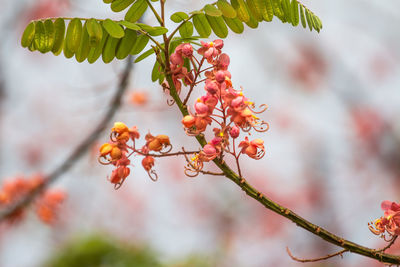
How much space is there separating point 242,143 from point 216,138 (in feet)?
0.26

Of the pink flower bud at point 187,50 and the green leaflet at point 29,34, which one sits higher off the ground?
the pink flower bud at point 187,50

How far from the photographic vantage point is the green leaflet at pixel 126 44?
2.60 feet

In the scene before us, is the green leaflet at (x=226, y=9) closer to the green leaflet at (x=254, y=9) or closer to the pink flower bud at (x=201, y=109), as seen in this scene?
the green leaflet at (x=254, y=9)

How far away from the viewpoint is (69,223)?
4602 mm

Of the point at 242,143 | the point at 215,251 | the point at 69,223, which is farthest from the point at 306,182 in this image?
the point at 242,143

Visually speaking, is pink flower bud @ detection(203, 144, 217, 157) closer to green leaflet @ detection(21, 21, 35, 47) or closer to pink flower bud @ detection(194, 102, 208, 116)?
pink flower bud @ detection(194, 102, 208, 116)

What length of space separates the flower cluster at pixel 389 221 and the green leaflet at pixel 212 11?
44 centimetres

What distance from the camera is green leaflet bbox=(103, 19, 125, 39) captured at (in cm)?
71

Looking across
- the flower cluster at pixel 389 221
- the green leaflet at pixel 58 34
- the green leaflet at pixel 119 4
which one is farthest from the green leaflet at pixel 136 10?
the flower cluster at pixel 389 221

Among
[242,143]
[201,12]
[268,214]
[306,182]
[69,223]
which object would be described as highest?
[306,182]

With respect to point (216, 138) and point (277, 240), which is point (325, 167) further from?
point (216, 138)

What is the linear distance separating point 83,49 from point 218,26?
255 mm

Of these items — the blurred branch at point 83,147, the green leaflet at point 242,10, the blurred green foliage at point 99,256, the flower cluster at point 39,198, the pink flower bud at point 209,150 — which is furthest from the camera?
the blurred green foliage at point 99,256

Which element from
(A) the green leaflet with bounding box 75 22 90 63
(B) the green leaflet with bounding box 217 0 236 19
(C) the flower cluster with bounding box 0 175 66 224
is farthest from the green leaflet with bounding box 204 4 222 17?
(C) the flower cluster with bounding box 0 175 66 224
